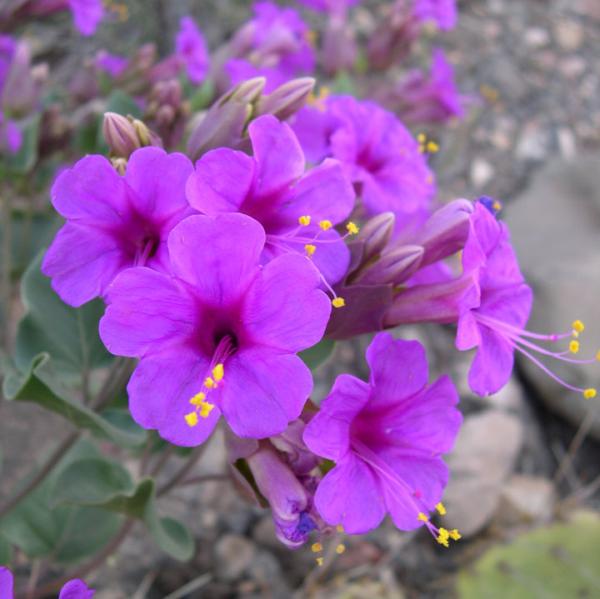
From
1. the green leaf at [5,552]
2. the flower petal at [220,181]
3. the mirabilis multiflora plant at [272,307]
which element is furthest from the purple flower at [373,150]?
the green leaf at [5,552]

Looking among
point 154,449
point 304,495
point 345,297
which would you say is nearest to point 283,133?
point 345,297

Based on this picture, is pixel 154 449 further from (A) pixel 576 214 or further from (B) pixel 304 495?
(A) pixel 576 214

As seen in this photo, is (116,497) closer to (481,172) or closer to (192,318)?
(192,318)

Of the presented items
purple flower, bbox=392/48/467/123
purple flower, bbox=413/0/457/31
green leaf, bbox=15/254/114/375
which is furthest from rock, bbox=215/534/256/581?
purple flower, bbox=413/0/457/31

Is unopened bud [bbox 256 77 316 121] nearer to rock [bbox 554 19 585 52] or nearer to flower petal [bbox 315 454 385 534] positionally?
flower petal [bbox 315 454 385 534]

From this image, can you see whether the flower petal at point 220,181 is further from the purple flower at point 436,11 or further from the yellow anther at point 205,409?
the purple flower at point 436,11
